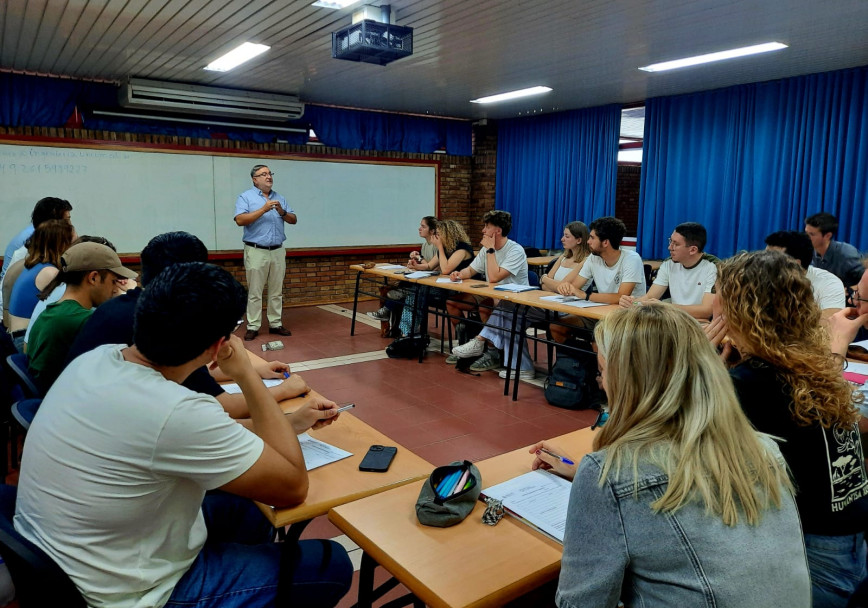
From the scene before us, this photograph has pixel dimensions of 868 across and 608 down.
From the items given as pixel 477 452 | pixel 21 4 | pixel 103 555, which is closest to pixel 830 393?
pixel 103 555

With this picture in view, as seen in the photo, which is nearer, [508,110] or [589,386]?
[589,386]

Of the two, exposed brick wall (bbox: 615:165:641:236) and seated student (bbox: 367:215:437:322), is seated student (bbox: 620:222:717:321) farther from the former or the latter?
exposed brick wall (bbox: 615:165:641:236)

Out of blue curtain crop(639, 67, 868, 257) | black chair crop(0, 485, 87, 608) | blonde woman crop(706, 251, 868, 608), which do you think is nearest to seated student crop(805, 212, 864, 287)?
blue curtain crop(639, 67, 868, 257)

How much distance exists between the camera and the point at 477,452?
11.3 feet

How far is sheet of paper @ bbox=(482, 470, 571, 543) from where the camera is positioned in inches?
51.8

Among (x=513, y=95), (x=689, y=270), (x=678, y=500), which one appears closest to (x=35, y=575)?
(x=678, y=500)

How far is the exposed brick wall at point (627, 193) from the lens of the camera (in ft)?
35.2

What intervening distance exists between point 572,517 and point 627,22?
393 centimetres

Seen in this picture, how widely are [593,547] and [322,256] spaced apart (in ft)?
24.0

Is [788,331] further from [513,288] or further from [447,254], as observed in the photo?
[447,254]

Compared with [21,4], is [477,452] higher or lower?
lower

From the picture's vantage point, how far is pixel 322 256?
8.02m

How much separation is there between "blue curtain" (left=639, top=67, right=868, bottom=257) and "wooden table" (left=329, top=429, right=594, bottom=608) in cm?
551

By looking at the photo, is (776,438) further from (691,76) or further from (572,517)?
(691,76)
